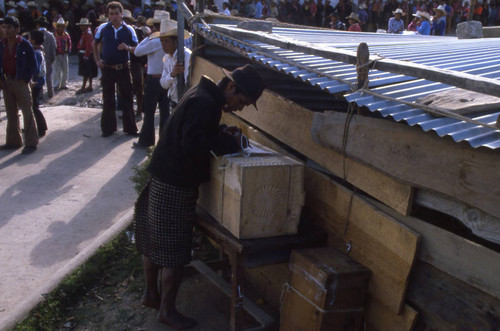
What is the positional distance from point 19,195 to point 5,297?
2.49 meters

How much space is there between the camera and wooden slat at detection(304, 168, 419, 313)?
9.92ft

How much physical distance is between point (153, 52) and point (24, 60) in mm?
2065

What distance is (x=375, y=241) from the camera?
3.22 m

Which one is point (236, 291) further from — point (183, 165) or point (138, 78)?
point (138, 78)

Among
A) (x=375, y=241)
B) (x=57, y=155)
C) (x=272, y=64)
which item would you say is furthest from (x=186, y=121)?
(x=57, y=155)

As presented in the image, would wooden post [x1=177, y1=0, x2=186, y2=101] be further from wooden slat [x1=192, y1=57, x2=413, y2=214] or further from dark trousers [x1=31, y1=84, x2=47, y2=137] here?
dark trousers [x1=31, y1=84, x2=47, y2=137]

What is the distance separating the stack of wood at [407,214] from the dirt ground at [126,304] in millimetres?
1230

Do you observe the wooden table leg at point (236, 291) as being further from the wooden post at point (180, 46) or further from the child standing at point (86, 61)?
the child standing at point (86, 61)

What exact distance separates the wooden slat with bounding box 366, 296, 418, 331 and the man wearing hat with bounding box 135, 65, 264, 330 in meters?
1.41

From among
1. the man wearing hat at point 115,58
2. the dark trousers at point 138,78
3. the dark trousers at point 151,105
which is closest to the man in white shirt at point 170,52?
the dark trousers at point 151,105

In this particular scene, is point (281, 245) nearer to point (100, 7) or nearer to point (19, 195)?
point (19, 195)

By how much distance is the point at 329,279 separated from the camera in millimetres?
3047

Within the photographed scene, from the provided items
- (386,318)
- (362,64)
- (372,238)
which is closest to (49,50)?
(362,64)

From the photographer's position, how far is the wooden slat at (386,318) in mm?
3024
